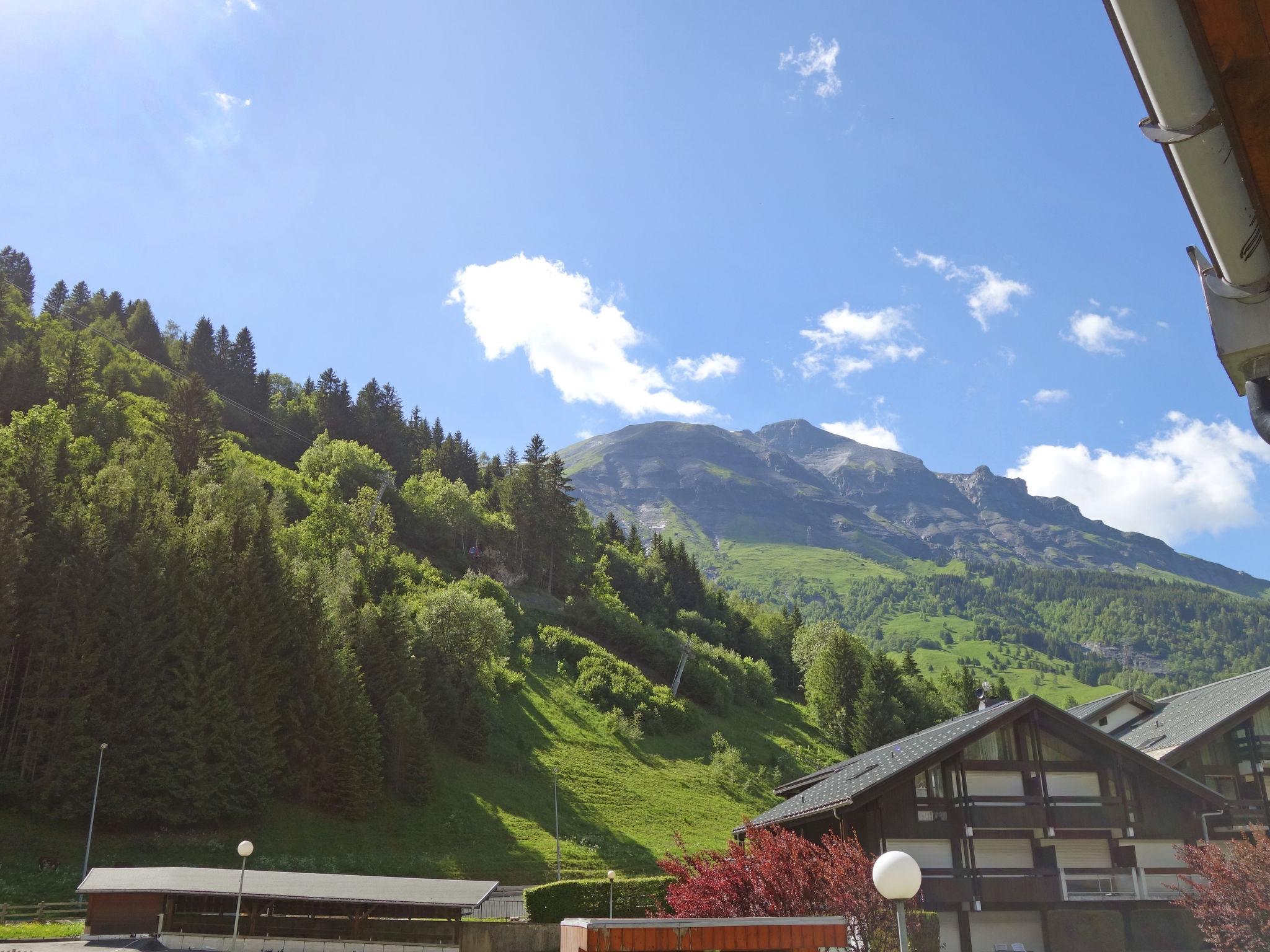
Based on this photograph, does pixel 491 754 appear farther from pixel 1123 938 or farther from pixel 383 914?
pixel 1123 938

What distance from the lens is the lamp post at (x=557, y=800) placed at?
156 feet

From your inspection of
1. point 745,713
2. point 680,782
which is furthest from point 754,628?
point 680,782

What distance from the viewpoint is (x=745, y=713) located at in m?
90.4

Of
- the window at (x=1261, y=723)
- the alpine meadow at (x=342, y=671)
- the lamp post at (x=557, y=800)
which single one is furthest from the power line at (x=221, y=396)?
the window at (x=1261, y=723)

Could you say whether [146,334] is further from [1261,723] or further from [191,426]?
[1261,723]

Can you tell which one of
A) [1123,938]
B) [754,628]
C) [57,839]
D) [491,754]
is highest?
[754,628]

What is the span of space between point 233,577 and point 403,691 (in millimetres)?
12829

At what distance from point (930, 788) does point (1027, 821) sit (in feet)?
11.1

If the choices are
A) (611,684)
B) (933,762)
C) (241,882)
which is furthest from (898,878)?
(611,684)

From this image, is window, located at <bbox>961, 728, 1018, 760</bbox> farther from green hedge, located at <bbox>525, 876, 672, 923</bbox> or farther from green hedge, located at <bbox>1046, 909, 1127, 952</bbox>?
green hedge, located at <bbox>525, 876, 672, 923</bbox>

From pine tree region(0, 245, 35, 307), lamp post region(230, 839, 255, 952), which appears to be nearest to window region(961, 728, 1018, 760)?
lamp post region(230, 839, 255, 952)

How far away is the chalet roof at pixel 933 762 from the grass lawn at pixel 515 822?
1961 cm

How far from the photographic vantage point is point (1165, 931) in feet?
96.7

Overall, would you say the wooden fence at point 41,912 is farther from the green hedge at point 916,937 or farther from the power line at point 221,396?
the power line at point 221,396
